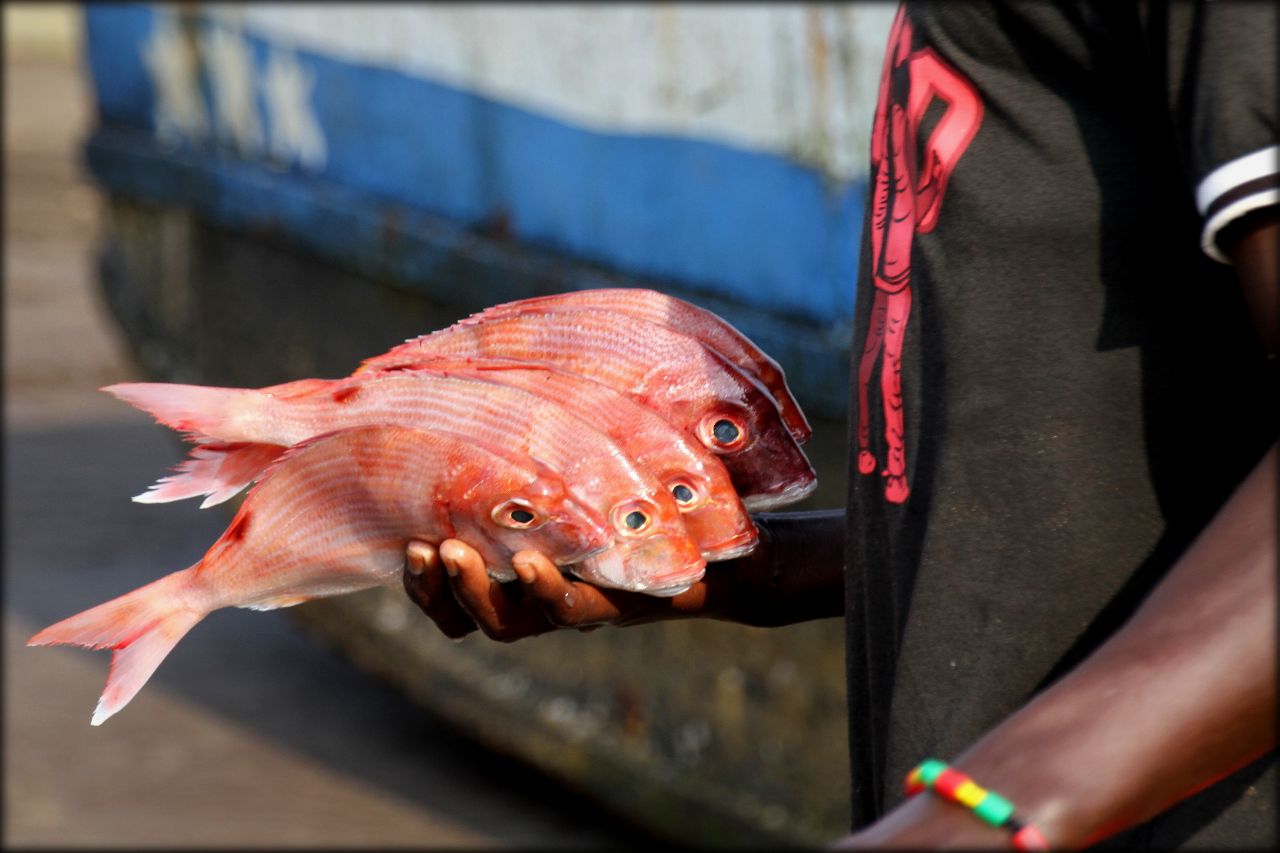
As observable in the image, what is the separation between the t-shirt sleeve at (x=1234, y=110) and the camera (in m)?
0.85

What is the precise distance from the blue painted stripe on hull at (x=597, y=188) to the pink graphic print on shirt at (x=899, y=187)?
1.77 meters

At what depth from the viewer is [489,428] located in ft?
4.26

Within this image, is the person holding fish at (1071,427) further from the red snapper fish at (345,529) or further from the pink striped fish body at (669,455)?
the red snapper fish at (345,529)

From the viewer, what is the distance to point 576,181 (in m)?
3.56

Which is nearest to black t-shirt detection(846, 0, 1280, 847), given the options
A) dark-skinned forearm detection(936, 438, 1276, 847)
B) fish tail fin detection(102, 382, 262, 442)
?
dark-skinned forearm detection(936, 438, 1276, 847)

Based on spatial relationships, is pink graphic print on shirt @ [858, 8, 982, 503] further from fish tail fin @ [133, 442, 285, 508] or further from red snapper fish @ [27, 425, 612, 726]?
fish tail fin @ [133, 442, 285, 508]

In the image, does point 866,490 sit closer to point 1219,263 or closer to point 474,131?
point 1219,263

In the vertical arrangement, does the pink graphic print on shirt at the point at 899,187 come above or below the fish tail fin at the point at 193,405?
above

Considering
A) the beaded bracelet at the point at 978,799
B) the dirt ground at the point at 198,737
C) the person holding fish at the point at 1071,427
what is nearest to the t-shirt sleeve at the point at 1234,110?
the person holding fish at the point at 1071,427

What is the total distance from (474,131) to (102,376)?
16.7ft

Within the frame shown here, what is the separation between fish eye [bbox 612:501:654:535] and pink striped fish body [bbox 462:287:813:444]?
0.52 ft

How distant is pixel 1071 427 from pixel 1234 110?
0.80 ft

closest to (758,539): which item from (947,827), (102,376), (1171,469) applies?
(1171,469)

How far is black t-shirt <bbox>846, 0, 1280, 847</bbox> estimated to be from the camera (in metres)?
1.00
